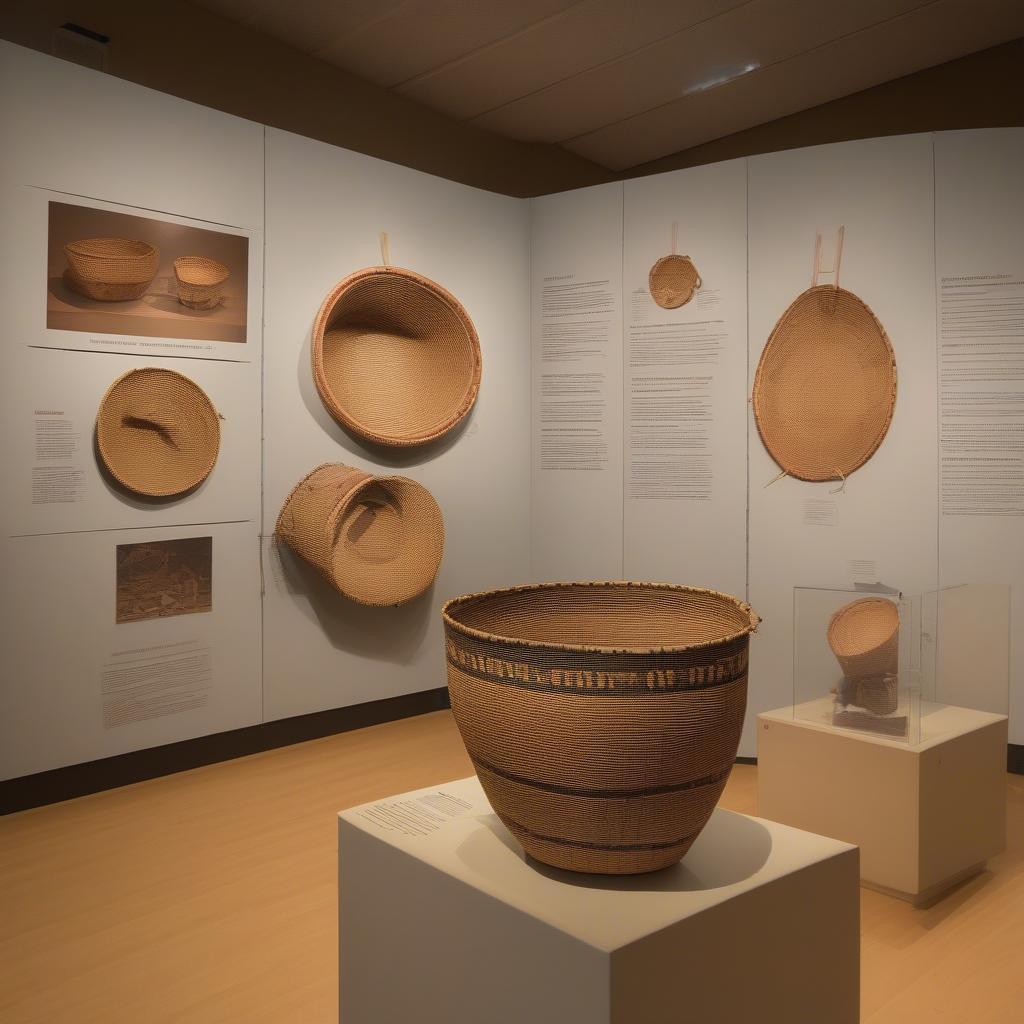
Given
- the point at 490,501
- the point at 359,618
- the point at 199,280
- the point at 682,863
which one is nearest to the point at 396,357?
the point at 490,501

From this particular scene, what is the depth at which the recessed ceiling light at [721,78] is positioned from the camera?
14.4ft

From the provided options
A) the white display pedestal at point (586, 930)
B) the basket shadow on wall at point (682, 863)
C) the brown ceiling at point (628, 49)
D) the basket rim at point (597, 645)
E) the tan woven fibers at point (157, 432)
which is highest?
the brown ceiling at point (628, 49)

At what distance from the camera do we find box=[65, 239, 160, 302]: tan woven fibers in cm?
304

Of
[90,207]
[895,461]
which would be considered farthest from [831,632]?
[90,207]

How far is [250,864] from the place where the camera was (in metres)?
2.55

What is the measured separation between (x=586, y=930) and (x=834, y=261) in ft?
9.84

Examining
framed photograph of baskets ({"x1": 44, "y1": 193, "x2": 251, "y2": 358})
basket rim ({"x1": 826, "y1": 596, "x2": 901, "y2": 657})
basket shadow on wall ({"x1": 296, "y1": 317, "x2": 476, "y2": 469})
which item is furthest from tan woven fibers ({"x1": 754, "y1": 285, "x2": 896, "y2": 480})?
framed photograph of baskets ({"x1": 44, "y1": 193, "x2": 251, "y2": 358})

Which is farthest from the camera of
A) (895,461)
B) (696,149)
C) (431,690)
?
(696,149)

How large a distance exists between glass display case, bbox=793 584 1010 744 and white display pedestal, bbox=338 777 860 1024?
121 centimetres

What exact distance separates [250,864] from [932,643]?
6.28 feet

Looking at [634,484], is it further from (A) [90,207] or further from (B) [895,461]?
(A) [90,207]

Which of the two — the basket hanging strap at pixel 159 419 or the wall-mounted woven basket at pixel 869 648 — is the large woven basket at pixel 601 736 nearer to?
the wall-mounted woven basket at pixel 869 648

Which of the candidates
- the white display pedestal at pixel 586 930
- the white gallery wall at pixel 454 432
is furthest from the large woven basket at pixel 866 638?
the white display pedestal at pixel 586 930

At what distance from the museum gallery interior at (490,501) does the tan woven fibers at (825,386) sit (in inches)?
0.6
